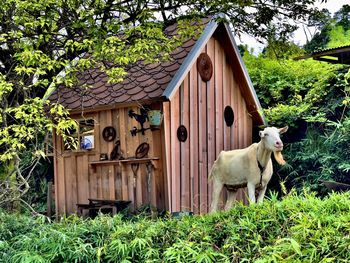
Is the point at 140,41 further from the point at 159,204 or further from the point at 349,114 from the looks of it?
the point at 349,114

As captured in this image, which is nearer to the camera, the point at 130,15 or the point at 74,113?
the point at 130,15

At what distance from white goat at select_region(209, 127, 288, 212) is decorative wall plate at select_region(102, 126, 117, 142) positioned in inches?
81.4

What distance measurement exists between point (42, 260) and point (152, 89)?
4790 millimetres

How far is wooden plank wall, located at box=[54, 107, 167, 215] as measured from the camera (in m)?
7.68

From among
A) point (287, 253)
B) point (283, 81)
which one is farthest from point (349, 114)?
point (287, 253)

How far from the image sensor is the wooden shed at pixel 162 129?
25.1 ft

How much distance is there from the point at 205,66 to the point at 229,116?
1.21 metres

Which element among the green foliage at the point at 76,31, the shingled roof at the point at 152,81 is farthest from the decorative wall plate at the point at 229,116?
the green foliage at the point at 76,31

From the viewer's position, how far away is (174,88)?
7.34m

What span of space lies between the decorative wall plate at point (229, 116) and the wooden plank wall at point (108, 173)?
6.29 ft

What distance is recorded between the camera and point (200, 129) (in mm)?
8383

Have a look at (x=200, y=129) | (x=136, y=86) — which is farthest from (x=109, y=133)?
(x=200, y=129)

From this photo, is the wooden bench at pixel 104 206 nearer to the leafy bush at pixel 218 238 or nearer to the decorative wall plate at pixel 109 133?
the decorative wall plate at pixel 109 133

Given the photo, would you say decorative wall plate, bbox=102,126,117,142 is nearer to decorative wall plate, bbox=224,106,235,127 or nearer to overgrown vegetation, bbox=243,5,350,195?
decorative wall plate, bbox=224,106,235,127
